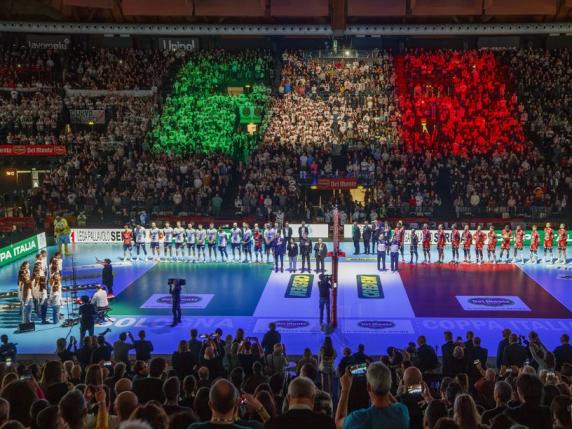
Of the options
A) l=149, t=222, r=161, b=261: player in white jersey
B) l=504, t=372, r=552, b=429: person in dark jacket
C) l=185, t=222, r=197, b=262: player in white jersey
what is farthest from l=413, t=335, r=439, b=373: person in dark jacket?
l=149, t=222, r=161, b=261: player in white jersey

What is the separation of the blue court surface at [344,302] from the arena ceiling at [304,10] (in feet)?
62.0

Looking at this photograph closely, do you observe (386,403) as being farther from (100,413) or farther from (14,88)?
(14,88)

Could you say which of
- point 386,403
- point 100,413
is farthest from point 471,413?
point 100,413

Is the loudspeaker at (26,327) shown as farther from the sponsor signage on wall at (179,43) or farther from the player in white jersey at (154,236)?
the sponsor signage on wall at (179,43)

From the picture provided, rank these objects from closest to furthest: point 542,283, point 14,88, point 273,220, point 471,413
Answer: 1. point 471,413
2. point 542,283
3. point 273,220
4. point 14,88

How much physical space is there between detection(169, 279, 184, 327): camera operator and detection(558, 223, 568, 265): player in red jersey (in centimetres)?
1548

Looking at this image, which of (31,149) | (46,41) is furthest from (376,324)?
(46,41)

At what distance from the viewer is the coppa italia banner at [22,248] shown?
26.7 meters

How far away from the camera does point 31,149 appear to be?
3591cm

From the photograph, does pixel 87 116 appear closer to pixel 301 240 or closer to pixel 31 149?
pixel 31 149

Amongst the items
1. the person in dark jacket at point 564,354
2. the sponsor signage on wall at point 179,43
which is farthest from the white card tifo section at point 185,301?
the sponsor signage on wall at point 179,43

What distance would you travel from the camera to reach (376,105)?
40.4m

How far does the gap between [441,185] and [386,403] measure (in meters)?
30.9

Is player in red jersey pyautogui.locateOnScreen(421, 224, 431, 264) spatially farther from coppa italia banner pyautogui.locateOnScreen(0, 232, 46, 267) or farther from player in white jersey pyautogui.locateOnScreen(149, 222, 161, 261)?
coppa italia banner pyautogui.locateOnScreen(0, 232, 46, 267)
